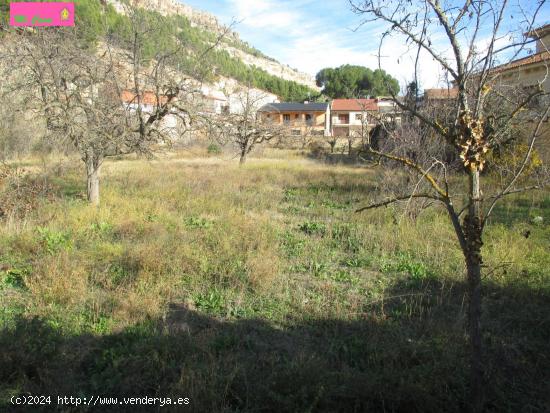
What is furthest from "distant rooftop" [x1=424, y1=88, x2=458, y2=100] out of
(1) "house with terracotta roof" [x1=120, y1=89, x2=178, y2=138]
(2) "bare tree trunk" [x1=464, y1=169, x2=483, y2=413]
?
(1) "house with terracotta roof" [x1=120, y1=89, x2=178, y2=138]

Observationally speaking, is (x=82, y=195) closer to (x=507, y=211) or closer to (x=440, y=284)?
(x=440, y=284)

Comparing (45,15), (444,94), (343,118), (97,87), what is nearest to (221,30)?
(97,87)

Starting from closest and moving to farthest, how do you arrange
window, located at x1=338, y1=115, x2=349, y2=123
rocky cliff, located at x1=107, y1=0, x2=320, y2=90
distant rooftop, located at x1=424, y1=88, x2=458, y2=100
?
distant rooftop, located at x1=424, y1=88, x2=458, y2=100
rocky cliff, located at x1=107, y1=0, x2=320, y2=90
window, located at x1=338, y1=115, x2=349, y2=123

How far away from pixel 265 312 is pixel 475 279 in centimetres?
242

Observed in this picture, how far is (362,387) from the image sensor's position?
9.86 feet

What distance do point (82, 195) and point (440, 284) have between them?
945cm

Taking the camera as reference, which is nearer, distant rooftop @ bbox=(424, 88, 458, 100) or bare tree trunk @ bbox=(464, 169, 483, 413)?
bare tree trunk @ bbox=(464, 169, 483, 413)

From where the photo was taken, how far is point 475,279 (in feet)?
8.48

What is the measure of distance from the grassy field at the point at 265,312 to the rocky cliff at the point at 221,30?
5.22 metres

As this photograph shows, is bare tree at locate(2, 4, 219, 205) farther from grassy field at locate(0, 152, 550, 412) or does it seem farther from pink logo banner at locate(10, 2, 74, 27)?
grassy field at locate(0, 152, 550, 412)

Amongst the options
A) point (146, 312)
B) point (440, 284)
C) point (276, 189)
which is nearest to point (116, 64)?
point (276, 189)

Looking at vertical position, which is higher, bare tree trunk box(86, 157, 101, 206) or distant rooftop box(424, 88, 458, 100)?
distant rooftop box(424, 88, 458, 100)

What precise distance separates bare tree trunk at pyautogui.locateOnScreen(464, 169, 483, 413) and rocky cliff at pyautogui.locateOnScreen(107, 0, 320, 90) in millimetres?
7988

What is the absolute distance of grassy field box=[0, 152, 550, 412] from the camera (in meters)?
3.04
